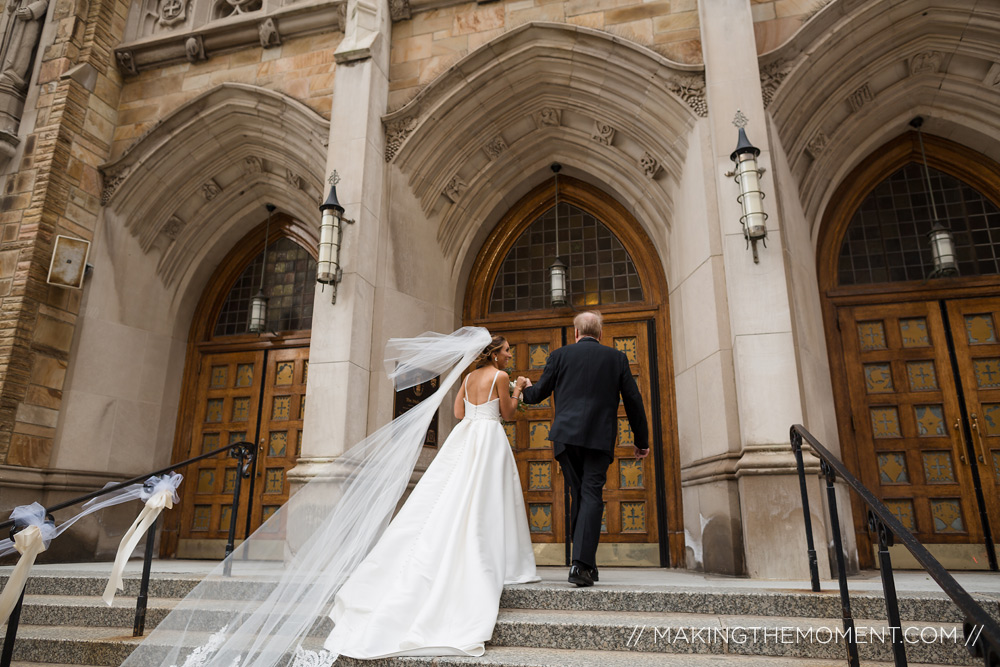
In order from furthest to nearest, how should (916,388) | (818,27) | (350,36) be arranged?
1. (350,36)
2. (916,388)
3. (818,27)

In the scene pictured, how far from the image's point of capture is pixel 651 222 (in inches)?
298

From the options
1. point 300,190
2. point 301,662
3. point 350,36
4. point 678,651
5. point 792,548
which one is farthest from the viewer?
point 300,190

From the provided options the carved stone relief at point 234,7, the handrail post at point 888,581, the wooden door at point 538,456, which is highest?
the carved stone relief at point 234,7

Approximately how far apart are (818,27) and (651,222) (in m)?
2.48

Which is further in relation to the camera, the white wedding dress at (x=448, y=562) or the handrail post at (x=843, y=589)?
the white wedding dress at (x=448, y=562)

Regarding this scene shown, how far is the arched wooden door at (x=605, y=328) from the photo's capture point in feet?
22.7

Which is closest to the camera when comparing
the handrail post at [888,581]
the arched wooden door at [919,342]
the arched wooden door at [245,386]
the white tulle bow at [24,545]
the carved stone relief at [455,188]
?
the handrail post at [888,581]

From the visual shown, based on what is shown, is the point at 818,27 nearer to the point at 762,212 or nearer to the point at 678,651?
the point at 762,212

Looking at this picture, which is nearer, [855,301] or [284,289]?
[855,301]

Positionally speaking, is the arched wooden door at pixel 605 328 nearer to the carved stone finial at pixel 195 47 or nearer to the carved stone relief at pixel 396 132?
the carved stone relief at pixel 396 132

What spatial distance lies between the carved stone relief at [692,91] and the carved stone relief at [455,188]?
259 cm

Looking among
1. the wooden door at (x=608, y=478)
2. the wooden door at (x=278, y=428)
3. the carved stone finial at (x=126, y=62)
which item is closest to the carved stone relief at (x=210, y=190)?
the carved stone finial at (x=126, y=62)

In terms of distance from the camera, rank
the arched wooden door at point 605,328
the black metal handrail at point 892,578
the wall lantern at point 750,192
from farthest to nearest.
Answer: the arched wooden door at point 605,328 → the wall lantern at point 750,192 → the black metal handrail at point 892,578

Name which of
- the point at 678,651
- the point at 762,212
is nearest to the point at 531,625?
the point at 678,651
